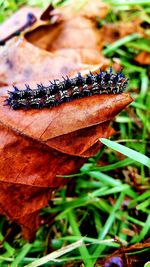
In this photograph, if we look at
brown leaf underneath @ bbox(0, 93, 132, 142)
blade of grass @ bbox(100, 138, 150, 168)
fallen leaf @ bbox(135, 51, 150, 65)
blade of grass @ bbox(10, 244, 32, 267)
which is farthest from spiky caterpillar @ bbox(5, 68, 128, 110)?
fallen leaf @ bbox(135, 51, 150, 65)

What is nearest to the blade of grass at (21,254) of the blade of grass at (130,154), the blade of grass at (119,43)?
the blade of grass at (130,154)

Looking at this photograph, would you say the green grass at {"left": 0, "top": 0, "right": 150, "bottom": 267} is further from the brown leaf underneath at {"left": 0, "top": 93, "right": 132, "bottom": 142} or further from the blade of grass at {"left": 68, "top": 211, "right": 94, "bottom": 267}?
the brown leaf underneath at {"left": 0, "top": 93, "right": 132, "bottom": 142}

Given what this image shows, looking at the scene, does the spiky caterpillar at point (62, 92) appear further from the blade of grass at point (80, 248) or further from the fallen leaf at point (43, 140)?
the blade of grass at point (80, 248)

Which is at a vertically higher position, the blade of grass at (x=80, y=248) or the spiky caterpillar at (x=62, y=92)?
the spiky caterpillar at (x=62, y=92)

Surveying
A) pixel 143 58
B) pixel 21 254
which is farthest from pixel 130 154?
pixel 143 58

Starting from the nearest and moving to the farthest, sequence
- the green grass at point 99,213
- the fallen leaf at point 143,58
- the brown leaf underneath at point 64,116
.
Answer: the brown leaf underneath at point 64,116 → the green grass at point 99,213 → the fallen leaf at point 143,58

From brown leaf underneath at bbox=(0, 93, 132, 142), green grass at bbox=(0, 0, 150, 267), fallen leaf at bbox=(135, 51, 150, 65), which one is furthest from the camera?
fallen leaf at bbox=(135, 51, 150, 65)
